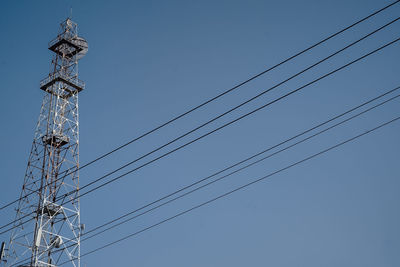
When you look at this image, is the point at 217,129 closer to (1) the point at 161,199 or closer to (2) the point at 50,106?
(1) the point at 161,199

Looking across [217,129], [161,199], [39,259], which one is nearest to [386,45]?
[217,129]

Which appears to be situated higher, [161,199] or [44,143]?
[44,143]

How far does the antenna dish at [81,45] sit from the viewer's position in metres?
37.4

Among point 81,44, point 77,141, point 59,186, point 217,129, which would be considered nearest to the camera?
point 217,129

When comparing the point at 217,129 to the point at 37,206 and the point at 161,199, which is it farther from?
the point at 37,206

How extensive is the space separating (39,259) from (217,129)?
759 inches

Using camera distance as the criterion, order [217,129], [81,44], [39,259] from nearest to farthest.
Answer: [217,129]
[39,259]
[81,44]

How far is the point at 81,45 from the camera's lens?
37.5m

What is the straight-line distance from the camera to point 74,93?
36.6 m

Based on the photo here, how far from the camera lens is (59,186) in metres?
31.9

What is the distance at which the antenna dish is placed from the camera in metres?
37.4

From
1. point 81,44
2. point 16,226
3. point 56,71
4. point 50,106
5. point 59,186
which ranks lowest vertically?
point 16,226

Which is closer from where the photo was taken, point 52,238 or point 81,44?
point 52,238

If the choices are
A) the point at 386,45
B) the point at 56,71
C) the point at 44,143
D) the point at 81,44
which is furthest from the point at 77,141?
the point at 386,45
